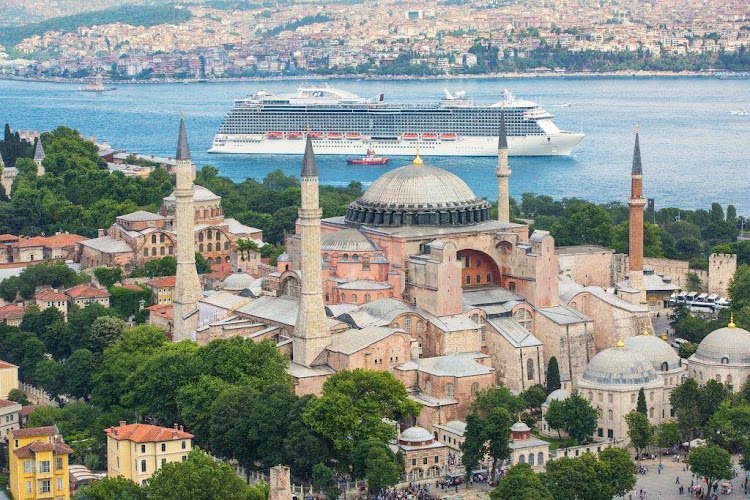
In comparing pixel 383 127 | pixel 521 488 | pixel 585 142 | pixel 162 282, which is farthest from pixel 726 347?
pixel 585 142

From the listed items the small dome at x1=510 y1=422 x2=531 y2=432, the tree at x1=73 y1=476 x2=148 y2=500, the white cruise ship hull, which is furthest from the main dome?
the white cruise ship hull

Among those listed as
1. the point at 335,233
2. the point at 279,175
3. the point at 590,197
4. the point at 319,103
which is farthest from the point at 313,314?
the point at 319,103

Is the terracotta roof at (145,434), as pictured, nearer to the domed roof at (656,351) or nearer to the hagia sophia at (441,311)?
the hagia sophia at (441,311)

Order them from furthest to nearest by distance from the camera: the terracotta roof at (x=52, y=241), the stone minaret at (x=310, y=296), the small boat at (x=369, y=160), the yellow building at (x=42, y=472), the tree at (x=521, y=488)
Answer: the small boat at (x=369, y=160) < the terracotta roof at (x=52, y=241) < the stone minaret at (x=310, y=296) < the yellow building at (x=42, y=472) < the tree at (x=521, y=488)

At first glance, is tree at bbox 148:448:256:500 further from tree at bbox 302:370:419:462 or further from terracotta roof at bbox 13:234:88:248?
terracotta roof at bbox 13:234:88:248

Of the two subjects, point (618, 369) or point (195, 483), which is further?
point (618, 369)

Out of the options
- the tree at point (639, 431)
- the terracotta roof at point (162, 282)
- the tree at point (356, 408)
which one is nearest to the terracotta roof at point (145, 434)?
the tree at point (356, 408)

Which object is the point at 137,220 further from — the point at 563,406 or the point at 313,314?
the point at 563,406

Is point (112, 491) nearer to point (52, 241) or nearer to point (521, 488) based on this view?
point (521, 488)
